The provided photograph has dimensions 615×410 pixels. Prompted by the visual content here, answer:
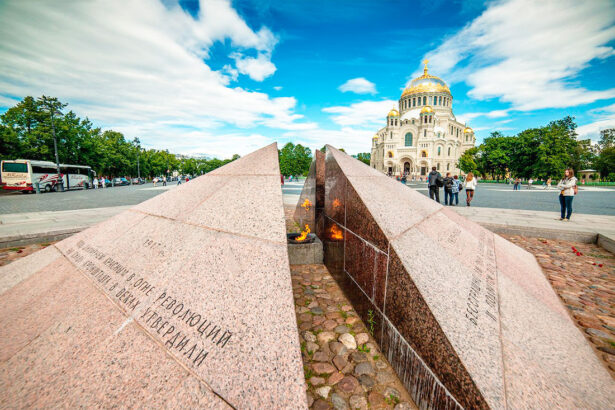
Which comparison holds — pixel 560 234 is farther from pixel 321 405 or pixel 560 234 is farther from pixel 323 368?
pixel 321 405

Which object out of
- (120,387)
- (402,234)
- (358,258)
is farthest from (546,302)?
(120,387)

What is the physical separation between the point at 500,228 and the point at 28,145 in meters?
43.3

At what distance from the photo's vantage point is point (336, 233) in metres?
3.86

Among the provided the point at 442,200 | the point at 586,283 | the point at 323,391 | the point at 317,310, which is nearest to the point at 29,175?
the point at 317,310

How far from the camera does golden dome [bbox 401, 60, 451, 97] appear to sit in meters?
68.2

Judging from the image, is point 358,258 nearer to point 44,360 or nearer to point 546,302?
point 546,302

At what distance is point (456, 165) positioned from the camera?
65.9m

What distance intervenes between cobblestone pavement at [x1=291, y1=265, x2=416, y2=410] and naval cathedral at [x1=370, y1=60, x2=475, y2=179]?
200ft

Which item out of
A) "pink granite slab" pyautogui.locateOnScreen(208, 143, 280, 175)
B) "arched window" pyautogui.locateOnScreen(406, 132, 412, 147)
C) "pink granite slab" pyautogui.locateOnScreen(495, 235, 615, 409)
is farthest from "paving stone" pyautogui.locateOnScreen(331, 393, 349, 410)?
"arched window" pyautogui.locateOnScreen(406, 132, 412, 147)

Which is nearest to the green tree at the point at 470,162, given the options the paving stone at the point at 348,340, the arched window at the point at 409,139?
the arched window at the point at 409,139

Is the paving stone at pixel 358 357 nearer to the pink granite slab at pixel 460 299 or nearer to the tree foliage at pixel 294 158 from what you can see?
the pink granite slab at pixel 460 299

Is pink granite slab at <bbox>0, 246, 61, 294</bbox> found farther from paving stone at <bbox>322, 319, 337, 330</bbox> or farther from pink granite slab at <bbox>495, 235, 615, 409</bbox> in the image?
pink granite slab at <bbox>495, 235, 615, 409</bbox>

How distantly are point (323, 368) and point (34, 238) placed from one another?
23.5 ft

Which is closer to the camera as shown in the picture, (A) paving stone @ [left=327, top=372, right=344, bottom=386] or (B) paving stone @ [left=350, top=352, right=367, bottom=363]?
(A) paving stone @ [left=327, top=372, right=344, bottom=386]
